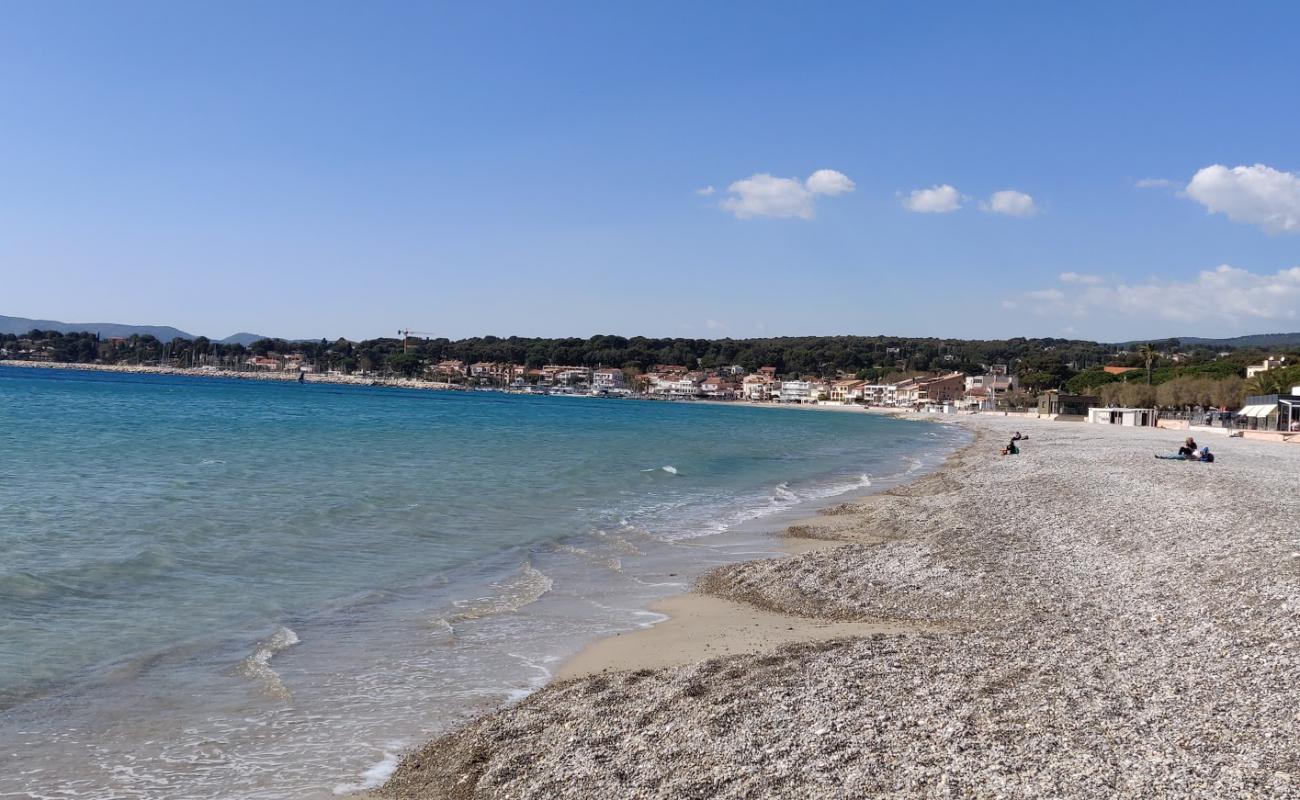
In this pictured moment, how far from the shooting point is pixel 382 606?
1113 centimetres

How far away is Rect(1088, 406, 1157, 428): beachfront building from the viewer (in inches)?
3019

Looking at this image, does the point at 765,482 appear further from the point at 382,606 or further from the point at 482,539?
the point at 382,606

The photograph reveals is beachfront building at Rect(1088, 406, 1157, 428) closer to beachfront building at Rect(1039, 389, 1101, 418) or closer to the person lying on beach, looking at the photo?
beachfront building at Rect(1039, 389, 1101, 418)

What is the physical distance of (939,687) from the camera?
21.5 ft

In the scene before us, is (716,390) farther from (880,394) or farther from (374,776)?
(374,776)

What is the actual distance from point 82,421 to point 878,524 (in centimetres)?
4310

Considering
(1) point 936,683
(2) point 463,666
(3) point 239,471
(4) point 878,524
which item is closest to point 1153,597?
(1) point 936,683

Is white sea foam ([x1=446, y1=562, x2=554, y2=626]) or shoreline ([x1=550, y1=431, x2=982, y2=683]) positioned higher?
shoreline ([x1=550, y1=431, x2=982, y2=683])

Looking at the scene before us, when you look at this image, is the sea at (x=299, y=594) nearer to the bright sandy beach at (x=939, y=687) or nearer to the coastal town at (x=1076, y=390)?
the bright sandy beach at (x=939, y=687)

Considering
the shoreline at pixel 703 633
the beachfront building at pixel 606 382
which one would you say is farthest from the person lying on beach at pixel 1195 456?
the beachfront building at pixel 606 382

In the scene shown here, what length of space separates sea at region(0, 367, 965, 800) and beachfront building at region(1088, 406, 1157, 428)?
58.5 m

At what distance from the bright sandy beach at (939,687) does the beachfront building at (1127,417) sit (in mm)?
70894

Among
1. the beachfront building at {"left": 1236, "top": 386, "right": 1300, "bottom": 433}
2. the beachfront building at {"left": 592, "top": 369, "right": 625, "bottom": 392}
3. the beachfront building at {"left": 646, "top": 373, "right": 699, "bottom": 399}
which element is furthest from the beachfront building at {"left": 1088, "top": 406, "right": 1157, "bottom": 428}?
the beachfront building at {"left": 592, "top": 369, "right": 625, "bottom": 392}

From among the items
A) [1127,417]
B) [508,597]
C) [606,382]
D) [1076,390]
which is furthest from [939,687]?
[606,382]
